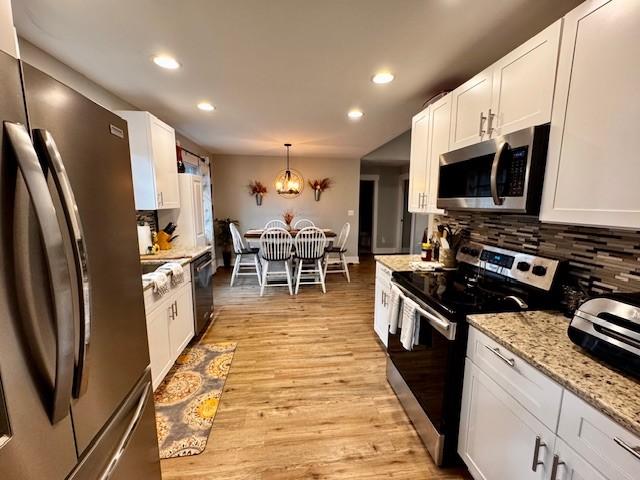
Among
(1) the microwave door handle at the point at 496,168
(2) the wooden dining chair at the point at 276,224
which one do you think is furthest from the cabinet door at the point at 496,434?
(2) the wooden dining chair at the point at 276,224

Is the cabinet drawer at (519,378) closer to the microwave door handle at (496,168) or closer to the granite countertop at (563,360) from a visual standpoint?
the granite countertop at (563,360)

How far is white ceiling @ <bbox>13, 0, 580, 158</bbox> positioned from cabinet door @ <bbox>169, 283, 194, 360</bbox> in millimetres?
1777

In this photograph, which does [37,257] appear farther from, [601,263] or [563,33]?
[601,263]

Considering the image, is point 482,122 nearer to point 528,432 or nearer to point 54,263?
point 528,432

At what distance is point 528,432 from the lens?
104 cm

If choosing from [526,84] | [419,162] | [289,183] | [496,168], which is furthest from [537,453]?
[289,183]

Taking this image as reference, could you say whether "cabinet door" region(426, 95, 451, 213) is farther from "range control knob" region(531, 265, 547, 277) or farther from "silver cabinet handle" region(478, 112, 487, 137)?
"range control knob" region(531, 265, 547, 277)

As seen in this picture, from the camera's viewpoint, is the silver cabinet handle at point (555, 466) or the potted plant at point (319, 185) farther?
the potted plant at point (319, 185)

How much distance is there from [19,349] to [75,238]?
0.85 feet

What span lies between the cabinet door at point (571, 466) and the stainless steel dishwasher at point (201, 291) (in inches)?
106

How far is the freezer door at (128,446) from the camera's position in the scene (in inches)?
32.8

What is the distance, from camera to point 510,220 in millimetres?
1877

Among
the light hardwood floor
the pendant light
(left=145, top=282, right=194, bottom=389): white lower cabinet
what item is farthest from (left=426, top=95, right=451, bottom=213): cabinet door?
the pendant light

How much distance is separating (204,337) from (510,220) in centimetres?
294
